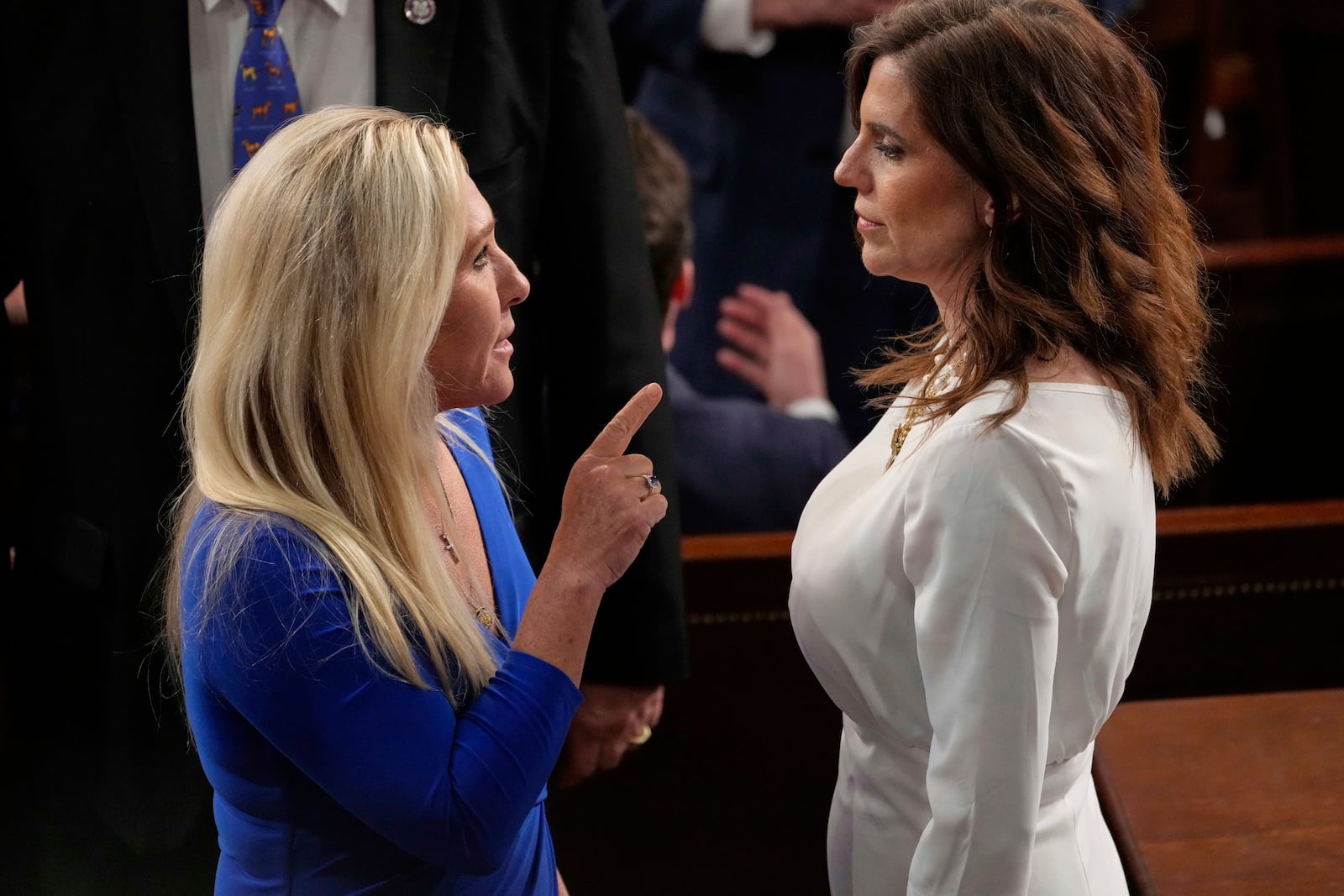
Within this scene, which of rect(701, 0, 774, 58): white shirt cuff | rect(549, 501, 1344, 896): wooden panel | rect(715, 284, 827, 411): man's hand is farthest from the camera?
rect(701, 0, 774, 58): white shirt cuff

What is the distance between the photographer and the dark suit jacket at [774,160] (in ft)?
10.4

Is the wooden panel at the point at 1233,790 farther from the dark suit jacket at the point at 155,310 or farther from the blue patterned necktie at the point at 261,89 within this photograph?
the blue patterned necktie at the point at 261,89

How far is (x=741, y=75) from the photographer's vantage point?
3213 millimetres

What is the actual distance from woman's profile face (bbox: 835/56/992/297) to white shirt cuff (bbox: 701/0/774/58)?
177 centimetres

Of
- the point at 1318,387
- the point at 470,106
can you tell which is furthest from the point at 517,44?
the point at 1318,387

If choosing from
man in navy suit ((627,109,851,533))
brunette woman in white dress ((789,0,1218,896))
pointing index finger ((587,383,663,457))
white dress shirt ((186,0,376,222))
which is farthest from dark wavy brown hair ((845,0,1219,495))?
man in navy suit ((627,109,851,533))

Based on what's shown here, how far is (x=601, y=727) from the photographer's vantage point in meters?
1.99

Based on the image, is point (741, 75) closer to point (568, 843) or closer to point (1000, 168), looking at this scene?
point (568, 843)

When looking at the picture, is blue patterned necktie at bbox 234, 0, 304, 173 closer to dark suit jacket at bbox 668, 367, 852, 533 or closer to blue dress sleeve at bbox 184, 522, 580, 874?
blue dress sleeve at bbox 184, 522, 580, 874

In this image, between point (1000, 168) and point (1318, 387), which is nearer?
point (1000, 168)

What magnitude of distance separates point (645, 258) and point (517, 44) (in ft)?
1.04

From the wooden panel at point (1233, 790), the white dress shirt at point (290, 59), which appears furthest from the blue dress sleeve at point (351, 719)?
the wooden panel at point (1233, 790)

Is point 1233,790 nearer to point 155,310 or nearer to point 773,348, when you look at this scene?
point 773,348

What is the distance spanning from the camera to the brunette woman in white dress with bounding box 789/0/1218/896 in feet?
4.26
